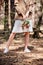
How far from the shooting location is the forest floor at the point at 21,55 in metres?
5.66

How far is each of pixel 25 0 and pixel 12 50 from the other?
132cm

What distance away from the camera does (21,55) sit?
628cm

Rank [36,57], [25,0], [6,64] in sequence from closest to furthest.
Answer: [6,64] < [36,57] < [25,0]

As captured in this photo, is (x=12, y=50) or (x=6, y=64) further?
(x=12, y=50)

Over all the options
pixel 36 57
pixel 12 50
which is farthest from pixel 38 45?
pixel 36 57

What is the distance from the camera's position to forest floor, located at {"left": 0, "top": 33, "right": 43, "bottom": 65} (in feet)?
18.6

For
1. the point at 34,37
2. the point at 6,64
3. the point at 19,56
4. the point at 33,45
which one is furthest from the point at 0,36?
the point at 6,64

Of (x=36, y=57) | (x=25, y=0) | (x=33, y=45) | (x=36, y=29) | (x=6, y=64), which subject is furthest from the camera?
(x=36, y=29)

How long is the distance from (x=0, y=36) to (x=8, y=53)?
2.68 meters

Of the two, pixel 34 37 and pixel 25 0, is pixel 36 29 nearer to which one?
pixel 34 37

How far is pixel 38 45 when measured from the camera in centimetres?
765

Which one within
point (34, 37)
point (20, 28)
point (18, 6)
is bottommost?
point (34, 37)

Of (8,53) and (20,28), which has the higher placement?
(20,28)

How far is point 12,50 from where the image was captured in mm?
6844
